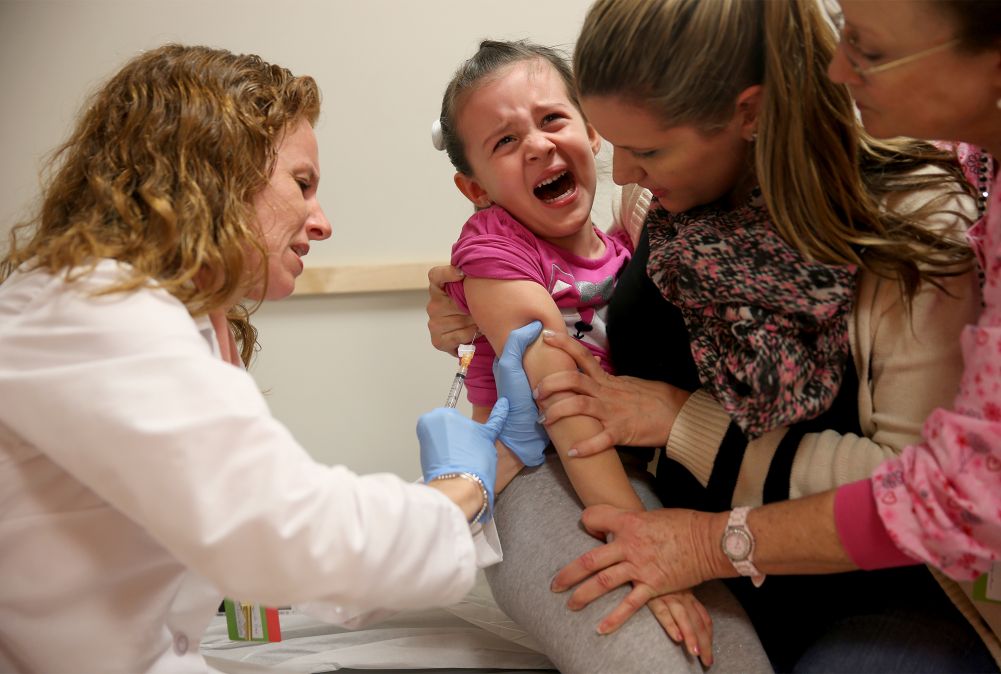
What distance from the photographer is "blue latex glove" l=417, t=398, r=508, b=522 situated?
1.33 meters

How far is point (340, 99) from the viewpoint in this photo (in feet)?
7.83

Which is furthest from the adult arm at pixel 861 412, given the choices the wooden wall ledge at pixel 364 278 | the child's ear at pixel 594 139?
the wooden wall ledge at pixel 364 278

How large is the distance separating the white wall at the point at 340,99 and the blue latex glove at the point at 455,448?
3.77 feet

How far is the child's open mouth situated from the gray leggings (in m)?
0.49

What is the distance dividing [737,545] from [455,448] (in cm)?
44

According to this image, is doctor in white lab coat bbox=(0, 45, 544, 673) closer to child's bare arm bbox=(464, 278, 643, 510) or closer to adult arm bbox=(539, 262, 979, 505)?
child's bare arm bbox=(464, 278, 643, 510)

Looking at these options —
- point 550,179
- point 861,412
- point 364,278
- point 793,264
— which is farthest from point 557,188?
point 364,278

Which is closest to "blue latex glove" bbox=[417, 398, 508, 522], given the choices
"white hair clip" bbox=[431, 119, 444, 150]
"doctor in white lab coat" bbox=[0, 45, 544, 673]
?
"doctor in white lab coat" bbox=[0, 45, 544, 673]

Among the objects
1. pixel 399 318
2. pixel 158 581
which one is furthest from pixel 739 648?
pixel 399 318

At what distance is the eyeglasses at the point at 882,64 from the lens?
101 centimetres

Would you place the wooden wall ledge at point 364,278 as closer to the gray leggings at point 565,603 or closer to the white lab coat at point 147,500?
the gray leggings at point 565,603

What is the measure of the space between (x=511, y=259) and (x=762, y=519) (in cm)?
61

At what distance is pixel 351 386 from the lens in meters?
2.54

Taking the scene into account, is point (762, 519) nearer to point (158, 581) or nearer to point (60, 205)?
point (158, 581)
